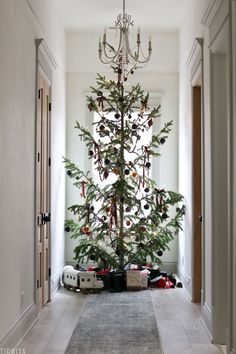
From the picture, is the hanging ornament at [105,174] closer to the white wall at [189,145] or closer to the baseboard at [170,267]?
the white wall at [189,145]

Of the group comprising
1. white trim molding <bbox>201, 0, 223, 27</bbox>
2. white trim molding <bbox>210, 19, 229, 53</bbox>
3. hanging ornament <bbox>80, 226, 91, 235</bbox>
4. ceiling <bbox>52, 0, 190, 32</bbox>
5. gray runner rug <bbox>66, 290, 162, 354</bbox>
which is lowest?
gray runner rug <bbox>66, 290, 162, 354</bbox>

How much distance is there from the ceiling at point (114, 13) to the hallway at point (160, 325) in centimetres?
355

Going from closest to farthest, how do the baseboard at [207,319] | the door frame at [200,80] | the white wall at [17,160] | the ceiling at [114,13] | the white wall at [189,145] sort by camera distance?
the white wall at [17,160]
the baseboard at [207,319]
the white wall at [189,145]
the door frame at [200,80]
the ceiling at [114,13]

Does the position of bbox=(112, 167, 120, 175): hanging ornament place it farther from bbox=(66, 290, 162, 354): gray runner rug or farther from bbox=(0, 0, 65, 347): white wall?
bbox=(0, 0, 65, 347): white wall

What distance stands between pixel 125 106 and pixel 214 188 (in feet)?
9.34

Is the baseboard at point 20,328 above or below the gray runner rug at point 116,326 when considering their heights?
above

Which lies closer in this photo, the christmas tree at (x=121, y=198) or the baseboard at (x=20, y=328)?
the baseboard at (x=20, y=328)

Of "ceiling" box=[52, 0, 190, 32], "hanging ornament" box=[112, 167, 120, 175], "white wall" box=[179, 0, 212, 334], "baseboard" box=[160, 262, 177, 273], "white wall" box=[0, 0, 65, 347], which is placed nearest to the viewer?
"white wall" box=[0, 0, 65, 347]

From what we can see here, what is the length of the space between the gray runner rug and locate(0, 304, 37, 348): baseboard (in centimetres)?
41

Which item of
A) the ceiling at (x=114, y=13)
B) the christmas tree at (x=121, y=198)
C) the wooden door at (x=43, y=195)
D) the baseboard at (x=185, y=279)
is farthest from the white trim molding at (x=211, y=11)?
the baseboard at (x=185, y=279)

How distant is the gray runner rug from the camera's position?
422 cm

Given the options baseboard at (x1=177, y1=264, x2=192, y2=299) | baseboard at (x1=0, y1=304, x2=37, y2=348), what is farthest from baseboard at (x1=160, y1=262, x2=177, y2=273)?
baseboard at (x1=0, y1=304, x2=37, y2=348)

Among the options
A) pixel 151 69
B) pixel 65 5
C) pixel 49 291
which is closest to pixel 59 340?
pixel 49 291

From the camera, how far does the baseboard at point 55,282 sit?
248 inches
